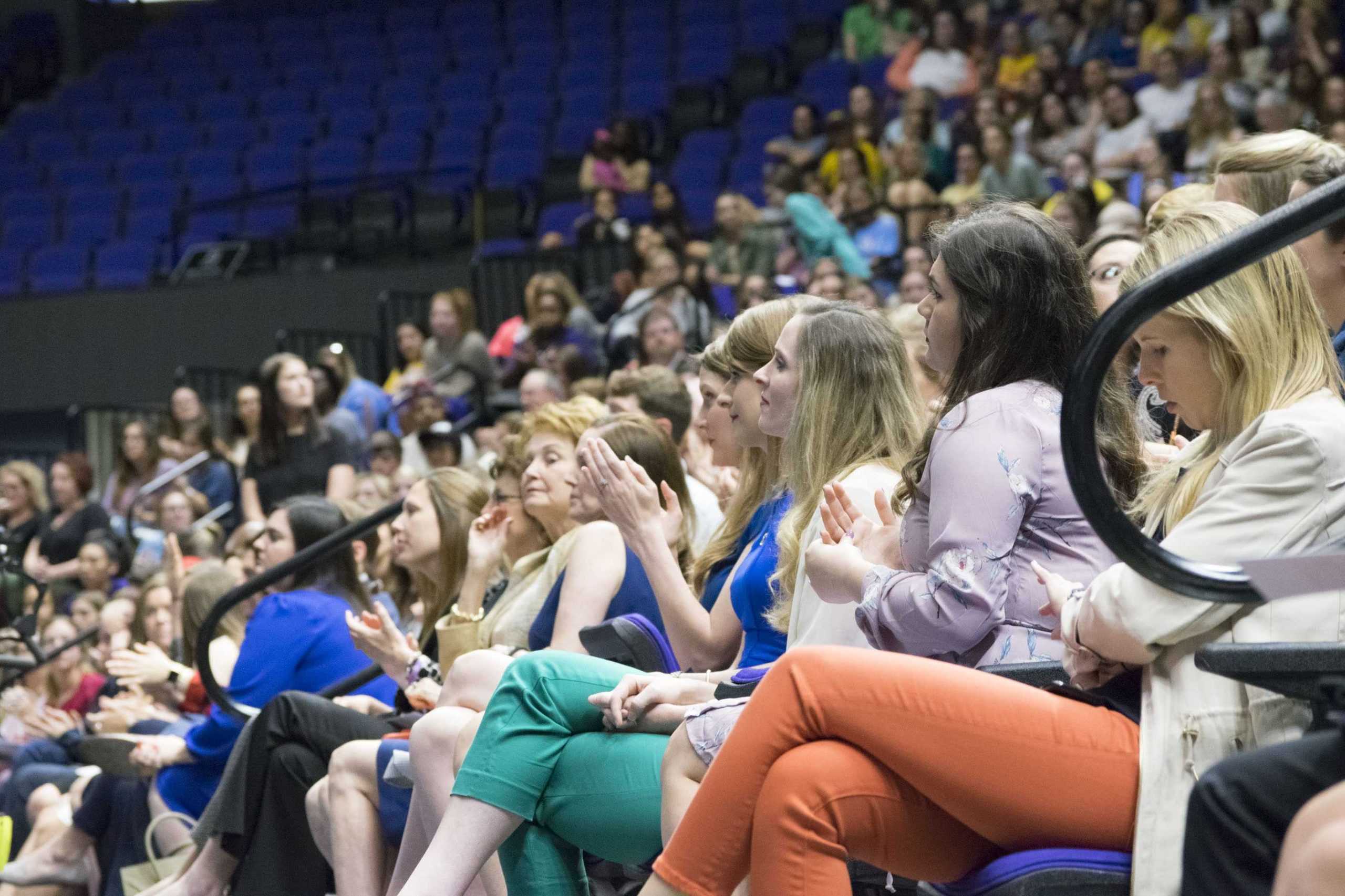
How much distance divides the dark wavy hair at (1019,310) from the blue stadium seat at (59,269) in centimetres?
957

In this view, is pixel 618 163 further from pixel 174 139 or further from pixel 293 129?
pixel 174 139

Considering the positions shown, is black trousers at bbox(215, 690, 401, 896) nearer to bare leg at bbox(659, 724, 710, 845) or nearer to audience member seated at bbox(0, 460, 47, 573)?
bare leg at bbox(659, 724, 710, 845)

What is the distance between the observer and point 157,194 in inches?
438

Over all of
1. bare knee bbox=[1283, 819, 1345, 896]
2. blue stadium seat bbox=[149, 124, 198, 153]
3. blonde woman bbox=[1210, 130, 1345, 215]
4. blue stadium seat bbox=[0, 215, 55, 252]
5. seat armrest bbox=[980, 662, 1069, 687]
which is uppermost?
blonde woman bbox=[1210, 130, 1345, 215]

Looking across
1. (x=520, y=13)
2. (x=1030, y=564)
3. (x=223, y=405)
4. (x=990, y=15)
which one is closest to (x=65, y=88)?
(x=520, y=13)

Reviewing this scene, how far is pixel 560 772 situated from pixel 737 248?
5.70 m

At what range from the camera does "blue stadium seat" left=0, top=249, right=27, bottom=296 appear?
10969 millimetres

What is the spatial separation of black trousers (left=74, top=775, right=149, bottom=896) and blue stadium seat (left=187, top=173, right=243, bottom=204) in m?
7.36

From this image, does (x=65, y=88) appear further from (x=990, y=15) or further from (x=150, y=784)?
(x=150, y=784)

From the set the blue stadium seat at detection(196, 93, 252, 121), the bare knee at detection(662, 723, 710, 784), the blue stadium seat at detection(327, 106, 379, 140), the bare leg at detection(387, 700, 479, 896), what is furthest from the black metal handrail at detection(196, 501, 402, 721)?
the blue stadium seat at detection(196, 93, 252, 121)

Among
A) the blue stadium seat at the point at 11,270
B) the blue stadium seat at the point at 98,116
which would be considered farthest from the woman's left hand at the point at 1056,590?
the blue stadium seat at the point at 98,116

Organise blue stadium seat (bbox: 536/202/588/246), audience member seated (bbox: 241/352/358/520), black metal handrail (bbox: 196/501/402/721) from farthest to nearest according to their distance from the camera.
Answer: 1. blue stadium seat (bbox: 536/202/588/246)
2. audience member seated (bbox: 241/352/358/520)
3. black metal handrail (bbox: 196/501/402/721)

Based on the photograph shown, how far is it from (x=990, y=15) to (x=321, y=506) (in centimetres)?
644

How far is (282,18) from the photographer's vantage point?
1304cm
